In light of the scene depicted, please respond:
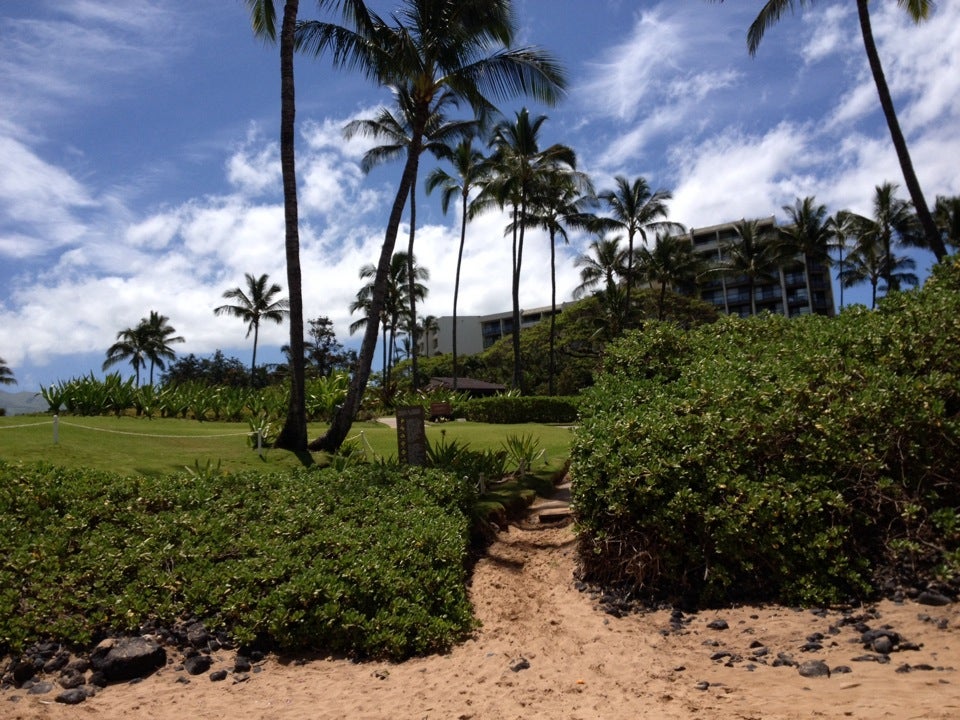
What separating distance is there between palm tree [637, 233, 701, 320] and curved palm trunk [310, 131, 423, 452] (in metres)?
29.1

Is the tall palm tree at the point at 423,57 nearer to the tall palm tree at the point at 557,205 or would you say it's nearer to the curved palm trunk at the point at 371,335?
the curved palm trunk at the point at 371,335

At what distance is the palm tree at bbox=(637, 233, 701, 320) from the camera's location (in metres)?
41.9

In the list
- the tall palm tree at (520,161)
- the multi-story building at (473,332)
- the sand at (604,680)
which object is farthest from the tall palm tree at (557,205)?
the multi-story building at (473,332)

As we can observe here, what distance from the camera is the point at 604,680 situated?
4539 millimetres

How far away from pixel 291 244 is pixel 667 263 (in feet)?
107

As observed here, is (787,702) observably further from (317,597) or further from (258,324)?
(258,324)

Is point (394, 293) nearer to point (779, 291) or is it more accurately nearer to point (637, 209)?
point (637, 209)

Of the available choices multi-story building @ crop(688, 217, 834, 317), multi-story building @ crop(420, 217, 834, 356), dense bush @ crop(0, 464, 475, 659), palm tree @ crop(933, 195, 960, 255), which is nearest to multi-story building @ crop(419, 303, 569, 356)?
multi-story building @ crop(420, 217, 834, 356)

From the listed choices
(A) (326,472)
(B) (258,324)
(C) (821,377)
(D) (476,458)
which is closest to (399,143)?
(D) (476,458)

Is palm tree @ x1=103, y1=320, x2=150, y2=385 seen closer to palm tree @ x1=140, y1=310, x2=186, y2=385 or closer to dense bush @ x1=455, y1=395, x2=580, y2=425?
palm tree @ x1=140, y1=310, x2=186, y2=385

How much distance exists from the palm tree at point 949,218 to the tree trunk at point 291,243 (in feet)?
120

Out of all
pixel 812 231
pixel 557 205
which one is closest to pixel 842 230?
pixel 812 231

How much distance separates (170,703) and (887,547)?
17.1ft

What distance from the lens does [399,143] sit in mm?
27656
